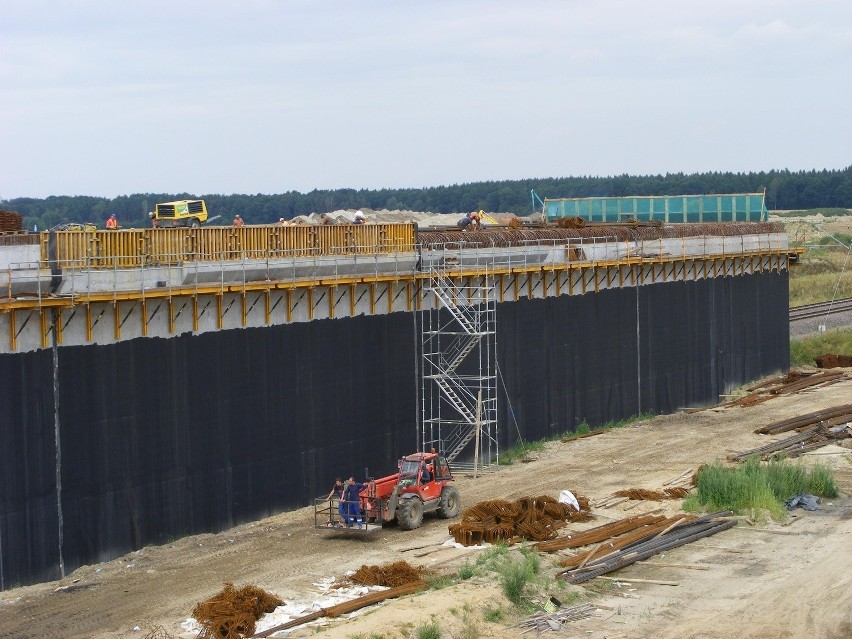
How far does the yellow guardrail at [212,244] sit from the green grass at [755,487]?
35.1 feet

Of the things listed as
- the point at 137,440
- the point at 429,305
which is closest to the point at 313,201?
the point at 429,305

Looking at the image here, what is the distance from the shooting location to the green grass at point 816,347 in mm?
62625

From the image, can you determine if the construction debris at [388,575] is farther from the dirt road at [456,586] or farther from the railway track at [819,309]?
the railway track at [819,309]

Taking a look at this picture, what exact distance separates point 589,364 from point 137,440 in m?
20.9

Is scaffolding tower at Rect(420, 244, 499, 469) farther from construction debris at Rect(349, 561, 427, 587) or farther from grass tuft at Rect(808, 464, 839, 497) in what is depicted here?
construction debris at Rect(349, 561, 427, 587)

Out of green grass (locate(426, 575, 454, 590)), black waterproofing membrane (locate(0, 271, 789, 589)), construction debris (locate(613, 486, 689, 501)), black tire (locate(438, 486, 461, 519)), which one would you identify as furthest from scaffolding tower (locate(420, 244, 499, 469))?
green grass (locate(426, 575, 454, 590))

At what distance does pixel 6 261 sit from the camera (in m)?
26.1

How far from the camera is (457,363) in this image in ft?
118

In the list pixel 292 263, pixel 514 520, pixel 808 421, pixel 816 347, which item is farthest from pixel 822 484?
pixel 816 347

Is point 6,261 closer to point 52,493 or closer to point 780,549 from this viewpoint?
point 52,493

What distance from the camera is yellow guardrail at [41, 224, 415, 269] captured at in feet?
88.7

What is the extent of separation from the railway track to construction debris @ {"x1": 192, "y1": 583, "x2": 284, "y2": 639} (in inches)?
2139

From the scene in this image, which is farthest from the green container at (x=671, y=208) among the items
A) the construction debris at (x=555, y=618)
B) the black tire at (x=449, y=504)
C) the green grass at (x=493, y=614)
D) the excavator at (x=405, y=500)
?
the green grass at (x=493, y=614)

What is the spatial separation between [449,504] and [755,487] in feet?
24.4
